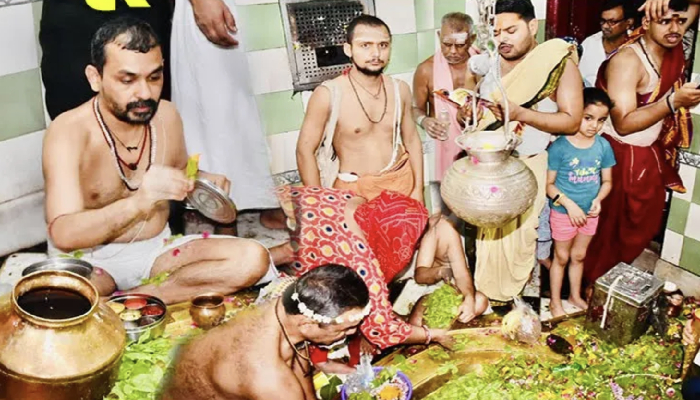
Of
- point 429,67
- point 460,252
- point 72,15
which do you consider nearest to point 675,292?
point 460,252

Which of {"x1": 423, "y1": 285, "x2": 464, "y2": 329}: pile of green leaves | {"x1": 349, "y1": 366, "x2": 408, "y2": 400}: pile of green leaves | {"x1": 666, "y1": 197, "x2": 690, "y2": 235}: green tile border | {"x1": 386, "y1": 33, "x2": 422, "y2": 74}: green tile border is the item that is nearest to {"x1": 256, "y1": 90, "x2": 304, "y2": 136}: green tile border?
{"x1": 386, "y1": 33, "x2": 422, "y2": 74}: green tile border

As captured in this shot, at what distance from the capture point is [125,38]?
3.39 meters

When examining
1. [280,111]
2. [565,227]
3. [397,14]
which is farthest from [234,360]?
Result: [565,227]

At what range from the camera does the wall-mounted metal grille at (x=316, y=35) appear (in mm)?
4051

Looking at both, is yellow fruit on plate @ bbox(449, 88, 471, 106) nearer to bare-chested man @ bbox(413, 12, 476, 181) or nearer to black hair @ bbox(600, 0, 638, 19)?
bare-chested man @ bbox(413, 12, 476, 181)

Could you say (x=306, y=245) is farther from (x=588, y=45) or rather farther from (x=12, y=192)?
(x=588, y=45)

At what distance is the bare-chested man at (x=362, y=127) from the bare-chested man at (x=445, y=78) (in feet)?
0.43

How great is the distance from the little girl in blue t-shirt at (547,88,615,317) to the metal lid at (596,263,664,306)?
336 millimetres

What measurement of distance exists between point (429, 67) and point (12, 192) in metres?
2.51

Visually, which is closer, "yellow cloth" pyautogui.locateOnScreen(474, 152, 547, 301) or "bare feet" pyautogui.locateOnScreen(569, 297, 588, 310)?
"yellow cloth" pyautogui.locateOnScreen(474, 152, 547, 301)

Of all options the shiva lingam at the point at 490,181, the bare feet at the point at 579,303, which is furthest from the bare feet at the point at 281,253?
the bare feet at the point at 579,303

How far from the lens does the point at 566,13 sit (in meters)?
4.95

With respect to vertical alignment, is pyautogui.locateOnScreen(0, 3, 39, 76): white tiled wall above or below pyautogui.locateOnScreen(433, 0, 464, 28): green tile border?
above

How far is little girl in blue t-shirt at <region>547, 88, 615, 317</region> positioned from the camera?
4867 mm
